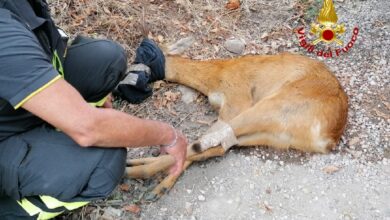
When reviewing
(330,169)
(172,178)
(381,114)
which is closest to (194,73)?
(172,178)

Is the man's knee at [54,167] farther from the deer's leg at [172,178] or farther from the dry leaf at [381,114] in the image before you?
the dry leaf at [381,114]

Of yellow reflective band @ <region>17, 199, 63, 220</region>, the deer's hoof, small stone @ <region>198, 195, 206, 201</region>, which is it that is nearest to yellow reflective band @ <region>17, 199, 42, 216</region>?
yellow reflective band @ <region>17, 199, 63, 220</region>

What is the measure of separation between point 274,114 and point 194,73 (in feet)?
3.15

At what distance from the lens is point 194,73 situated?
14.9 ft

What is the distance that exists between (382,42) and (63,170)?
135 inches

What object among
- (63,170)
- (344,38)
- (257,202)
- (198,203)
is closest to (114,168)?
(63,170)

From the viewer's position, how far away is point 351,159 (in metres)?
3.91

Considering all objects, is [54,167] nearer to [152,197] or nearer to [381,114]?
[152,197]

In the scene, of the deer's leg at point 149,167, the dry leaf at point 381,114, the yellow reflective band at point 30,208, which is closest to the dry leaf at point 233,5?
the dry leaf at point 381,114

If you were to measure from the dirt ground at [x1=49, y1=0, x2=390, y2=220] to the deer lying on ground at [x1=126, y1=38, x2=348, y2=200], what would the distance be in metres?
0.11

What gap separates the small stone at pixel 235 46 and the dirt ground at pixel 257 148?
0.20ft

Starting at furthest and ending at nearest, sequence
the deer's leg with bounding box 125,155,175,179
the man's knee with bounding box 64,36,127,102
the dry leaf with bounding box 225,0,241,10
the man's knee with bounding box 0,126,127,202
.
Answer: the dry leaf with bounding box 225,0,241,10 < the deer's leg with bounding box 125,155,175,179 < the man's knee with bounding box 64,36,127,102 < the man's knee with bounding box 0,126,127,202

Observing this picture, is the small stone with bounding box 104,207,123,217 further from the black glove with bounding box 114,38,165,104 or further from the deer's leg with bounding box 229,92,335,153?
the black glove with bounding box 114,38,165,104

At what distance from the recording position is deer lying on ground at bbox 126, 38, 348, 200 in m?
3.84
